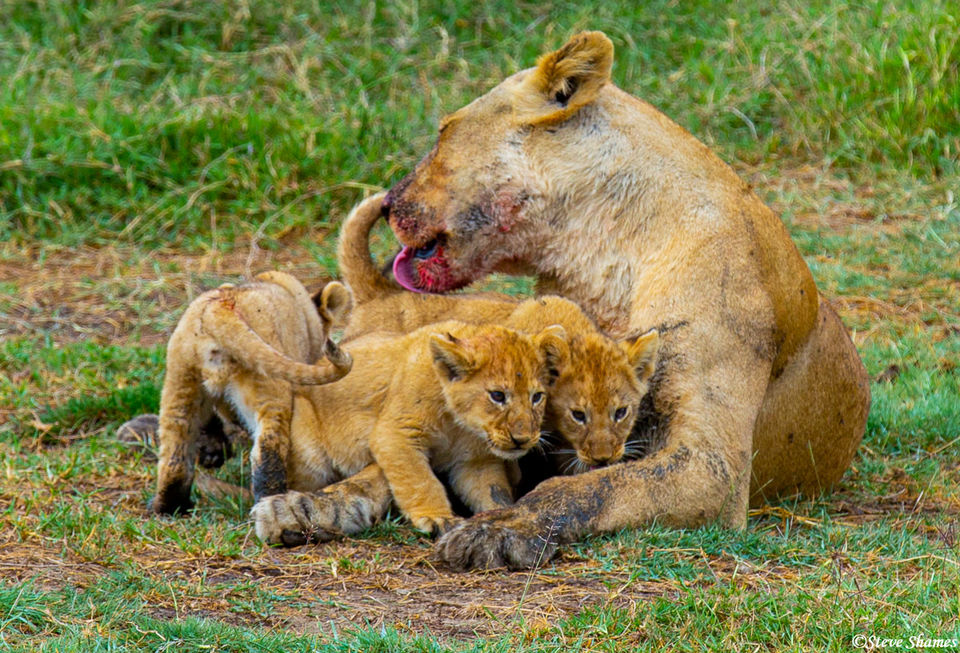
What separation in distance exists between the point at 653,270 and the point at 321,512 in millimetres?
1261

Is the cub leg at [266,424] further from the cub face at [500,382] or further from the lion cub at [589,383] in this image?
the lion cub at [589,383]

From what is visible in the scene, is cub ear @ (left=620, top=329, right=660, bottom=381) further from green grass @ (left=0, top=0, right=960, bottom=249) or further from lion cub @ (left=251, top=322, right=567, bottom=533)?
green grass @ (left=0, top=0, right=960, bottom=249)

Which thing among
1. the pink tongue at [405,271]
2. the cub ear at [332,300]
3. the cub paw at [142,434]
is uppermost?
the pink tongue at [405,271]

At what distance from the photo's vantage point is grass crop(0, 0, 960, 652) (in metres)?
3.34

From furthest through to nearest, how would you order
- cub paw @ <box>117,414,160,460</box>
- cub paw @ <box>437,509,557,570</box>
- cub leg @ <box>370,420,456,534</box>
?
cub paw @ <box>117,414,160,460</box>
cub leg @ <box>370,420,456,534</box>
cub paw @ <box>437,509,557,570</box>

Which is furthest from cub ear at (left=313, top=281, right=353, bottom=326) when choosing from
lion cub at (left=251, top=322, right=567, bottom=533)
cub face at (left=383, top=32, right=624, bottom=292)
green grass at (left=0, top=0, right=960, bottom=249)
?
green grass at (left=0, top=0, right=960, bottom=249)

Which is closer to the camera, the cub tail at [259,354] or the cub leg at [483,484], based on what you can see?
the cub tail at [259,354]

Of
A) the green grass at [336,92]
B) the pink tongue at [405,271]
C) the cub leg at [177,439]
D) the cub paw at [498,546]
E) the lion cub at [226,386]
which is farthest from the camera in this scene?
the green grass at [336,92]

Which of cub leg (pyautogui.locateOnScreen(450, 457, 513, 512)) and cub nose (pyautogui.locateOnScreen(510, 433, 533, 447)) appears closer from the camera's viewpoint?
cub nose (pyautogui.locateOnScreen(510, 433, 533, 447))

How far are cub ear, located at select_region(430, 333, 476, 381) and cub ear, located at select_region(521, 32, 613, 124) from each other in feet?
2.95

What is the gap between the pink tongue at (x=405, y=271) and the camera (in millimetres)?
4785

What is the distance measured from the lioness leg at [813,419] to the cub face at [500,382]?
82 centimetres

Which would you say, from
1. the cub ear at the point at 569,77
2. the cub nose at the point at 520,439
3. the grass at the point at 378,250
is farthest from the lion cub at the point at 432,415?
the cub ear at the point at 569,77

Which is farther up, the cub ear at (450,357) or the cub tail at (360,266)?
the cub ear at (450,357)
